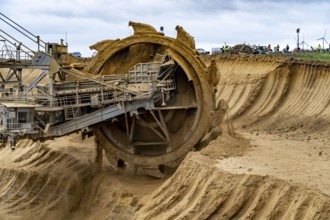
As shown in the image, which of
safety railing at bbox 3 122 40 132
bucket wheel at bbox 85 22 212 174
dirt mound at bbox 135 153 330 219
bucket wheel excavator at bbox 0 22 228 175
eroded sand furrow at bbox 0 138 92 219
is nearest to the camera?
dirt mound at bbox 135 153 330 219

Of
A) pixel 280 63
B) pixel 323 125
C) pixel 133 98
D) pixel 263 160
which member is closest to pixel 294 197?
pixel 263 160

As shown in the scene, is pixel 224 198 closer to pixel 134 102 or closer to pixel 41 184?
pixel 134 102

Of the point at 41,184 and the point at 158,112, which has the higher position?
the point at 158,112

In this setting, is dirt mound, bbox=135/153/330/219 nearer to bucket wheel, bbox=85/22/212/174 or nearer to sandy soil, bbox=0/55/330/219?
sandy soil, bbox=0/55/330/219

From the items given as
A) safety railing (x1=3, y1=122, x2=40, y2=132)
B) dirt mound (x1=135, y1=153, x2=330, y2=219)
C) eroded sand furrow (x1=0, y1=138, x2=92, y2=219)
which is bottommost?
eroded sand furrow (x1=0, y1=138, x2=92, y2=219)

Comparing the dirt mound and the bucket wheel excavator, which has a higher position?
the bucket wheel excavator

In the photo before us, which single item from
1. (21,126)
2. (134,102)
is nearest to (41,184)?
(21,126)

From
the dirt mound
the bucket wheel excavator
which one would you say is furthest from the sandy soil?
the bucket wheel excavator

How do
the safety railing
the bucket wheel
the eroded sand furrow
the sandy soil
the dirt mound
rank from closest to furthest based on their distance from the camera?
the dirt mound → the sandy soil → the safety railing → the bucket wheel → the eroded sand furrow

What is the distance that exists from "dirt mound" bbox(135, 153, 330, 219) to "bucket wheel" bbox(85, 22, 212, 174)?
112 inches

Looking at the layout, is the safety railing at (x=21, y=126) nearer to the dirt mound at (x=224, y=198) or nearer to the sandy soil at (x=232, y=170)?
the sandy soil at (x=232, y=170)

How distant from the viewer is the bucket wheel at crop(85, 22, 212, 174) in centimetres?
2281

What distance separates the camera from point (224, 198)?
53.3 ft

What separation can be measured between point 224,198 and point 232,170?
4.50ft
